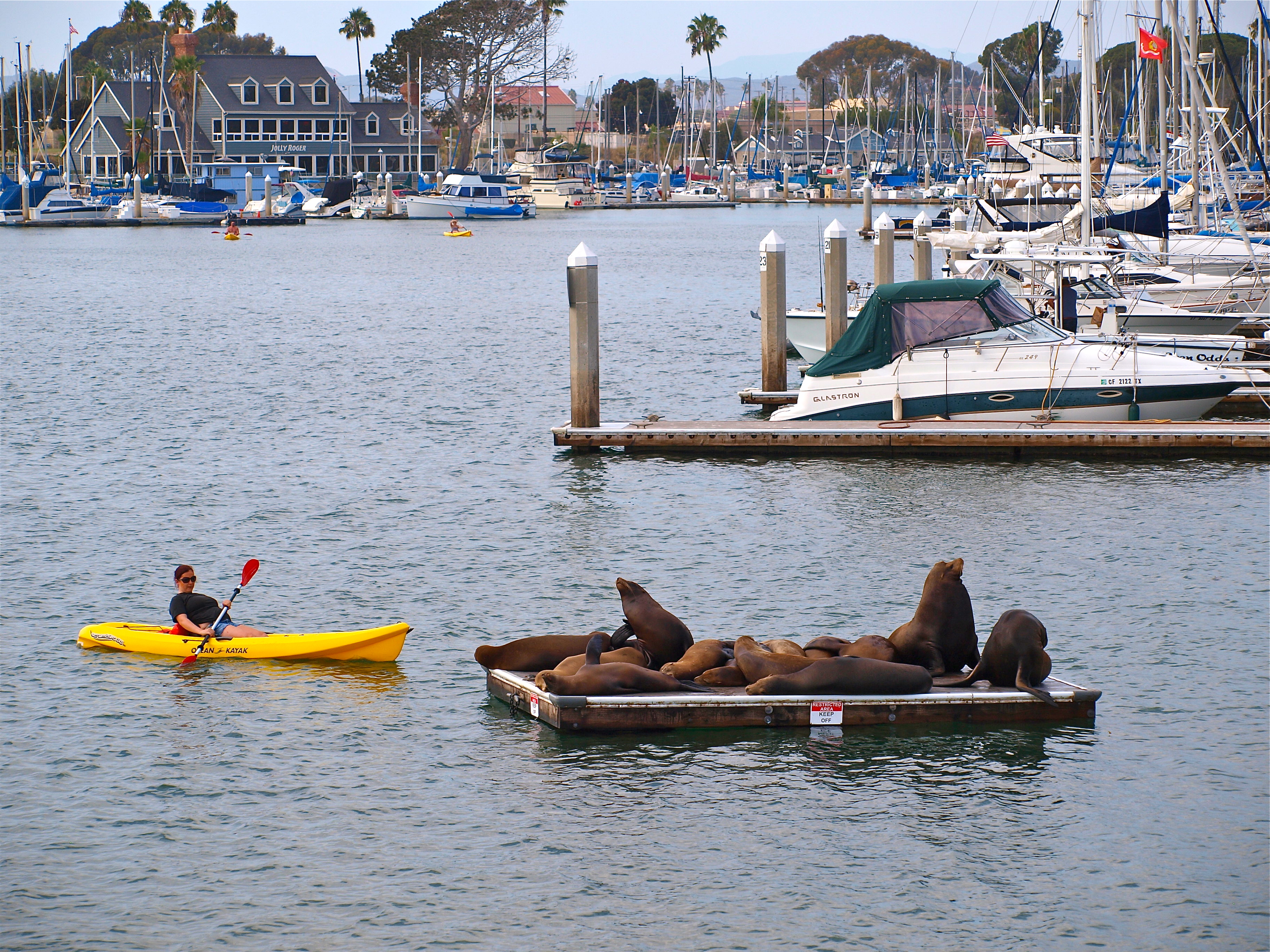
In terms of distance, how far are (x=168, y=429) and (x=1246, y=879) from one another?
80.5 feet

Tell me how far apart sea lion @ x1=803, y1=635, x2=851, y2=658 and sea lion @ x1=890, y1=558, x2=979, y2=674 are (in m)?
0.49

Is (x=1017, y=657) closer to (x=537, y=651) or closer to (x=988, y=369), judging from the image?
(x=537, y=651)

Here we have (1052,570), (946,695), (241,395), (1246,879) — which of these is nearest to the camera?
(1246,879)

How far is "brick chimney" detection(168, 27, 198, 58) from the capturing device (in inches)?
5551

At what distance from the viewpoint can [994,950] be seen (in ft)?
32.0

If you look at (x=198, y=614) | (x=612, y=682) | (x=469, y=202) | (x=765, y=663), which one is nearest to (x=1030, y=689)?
(x=765, y=663)

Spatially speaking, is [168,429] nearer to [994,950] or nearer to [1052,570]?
[1052,570]

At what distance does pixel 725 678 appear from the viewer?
43.7 ft

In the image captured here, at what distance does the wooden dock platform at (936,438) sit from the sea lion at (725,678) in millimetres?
11410

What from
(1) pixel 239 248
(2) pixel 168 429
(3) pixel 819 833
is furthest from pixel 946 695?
(1) pixel 239 248

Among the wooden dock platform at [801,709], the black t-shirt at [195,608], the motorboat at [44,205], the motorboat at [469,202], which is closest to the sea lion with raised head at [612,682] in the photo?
the wooden dock platform at [801,709]

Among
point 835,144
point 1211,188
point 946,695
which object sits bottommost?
point 946,695

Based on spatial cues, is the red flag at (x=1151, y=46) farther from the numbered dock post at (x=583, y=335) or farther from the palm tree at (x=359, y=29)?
the palm tree at (x=359, y=29)

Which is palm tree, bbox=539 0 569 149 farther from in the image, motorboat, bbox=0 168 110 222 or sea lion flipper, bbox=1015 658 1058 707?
sea lion flipper, bbox=1015 658 1058 707
